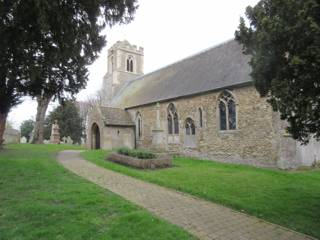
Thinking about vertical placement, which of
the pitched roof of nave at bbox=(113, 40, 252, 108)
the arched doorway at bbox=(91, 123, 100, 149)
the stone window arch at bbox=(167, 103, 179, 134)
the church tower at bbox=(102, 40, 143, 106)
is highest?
the church tower at bbox=(102, 40, 143, 106)

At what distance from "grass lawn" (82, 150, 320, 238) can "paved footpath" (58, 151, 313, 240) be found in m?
0.39

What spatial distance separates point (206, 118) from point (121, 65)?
2522cm

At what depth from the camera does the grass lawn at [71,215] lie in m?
4.70

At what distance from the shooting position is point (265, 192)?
8.26 meters

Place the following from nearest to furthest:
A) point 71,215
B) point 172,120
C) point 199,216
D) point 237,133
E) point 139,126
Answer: point 71,215, point 199,216, point 237,133, point 172,120, point 139,126

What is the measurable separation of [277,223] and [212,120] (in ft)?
38.9

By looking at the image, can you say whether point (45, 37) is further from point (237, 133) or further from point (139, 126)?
point (139, 126)

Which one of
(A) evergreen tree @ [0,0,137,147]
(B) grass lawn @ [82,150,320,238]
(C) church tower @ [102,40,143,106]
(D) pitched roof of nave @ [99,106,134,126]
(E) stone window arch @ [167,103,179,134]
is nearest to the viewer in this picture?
(B) grass lawn @ [82,150,320,238]

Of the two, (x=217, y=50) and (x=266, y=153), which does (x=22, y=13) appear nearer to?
(x=266, y=153)

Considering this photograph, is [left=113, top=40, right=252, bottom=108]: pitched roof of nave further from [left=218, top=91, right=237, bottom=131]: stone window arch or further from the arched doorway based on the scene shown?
the arched doorway

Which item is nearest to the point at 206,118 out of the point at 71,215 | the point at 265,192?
the point at 265,192

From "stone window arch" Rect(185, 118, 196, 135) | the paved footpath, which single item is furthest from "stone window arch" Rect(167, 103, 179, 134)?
the paved footpath

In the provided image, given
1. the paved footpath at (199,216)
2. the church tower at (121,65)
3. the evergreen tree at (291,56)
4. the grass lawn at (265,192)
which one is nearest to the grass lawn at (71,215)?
the paved footpath at (199,216)

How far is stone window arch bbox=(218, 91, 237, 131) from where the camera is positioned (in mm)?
16031
